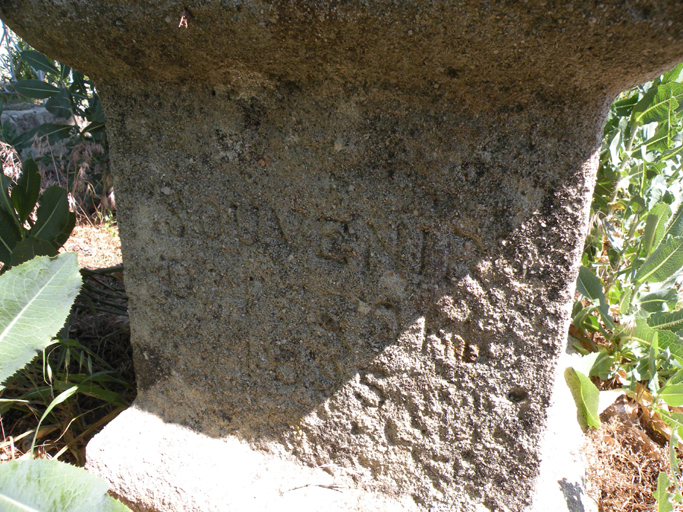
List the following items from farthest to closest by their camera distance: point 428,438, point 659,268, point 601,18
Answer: point 659,268
point 428,438
point 601,18

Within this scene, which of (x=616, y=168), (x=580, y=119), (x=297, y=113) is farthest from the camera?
(x=616, y=168)

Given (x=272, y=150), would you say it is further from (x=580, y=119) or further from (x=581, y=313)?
(x=581, y=313)

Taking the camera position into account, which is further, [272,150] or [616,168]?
[616,168]

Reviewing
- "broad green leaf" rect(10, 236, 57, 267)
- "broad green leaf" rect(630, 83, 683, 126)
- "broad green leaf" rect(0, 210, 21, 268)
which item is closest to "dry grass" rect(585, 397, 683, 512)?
"broad green leaf" rect(630, 83, 683, 126)

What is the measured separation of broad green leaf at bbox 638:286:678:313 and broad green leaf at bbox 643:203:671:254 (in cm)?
17

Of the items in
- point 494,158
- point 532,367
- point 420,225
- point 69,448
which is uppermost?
point 494,158

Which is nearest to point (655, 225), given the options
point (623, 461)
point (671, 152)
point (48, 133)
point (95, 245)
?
point (671, 152)

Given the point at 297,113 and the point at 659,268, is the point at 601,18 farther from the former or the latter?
the point at 659,268

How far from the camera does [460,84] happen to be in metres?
0.78

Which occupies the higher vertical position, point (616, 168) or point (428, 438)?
point (616, 168)

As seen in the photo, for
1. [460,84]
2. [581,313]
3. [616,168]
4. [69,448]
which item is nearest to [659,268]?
[581,313]

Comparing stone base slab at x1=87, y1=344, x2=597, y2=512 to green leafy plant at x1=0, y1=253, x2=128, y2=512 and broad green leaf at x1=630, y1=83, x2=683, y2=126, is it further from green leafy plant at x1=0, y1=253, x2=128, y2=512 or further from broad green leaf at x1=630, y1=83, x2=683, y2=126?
broad green leaf at x1=630, y1=83, x2=683, y2=126

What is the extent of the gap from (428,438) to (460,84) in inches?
31.0

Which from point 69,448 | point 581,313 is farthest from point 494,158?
point 69,448
